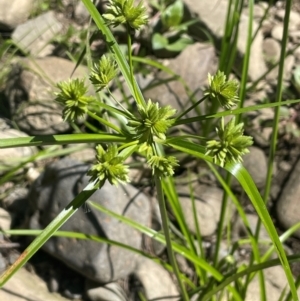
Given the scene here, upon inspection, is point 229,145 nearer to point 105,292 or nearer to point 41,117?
point 105,292

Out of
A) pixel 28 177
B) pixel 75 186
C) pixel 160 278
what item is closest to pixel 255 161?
pixel 160 278

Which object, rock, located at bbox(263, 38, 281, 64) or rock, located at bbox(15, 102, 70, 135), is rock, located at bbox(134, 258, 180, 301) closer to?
rock, located at bbox(15, 102, 70, 135)

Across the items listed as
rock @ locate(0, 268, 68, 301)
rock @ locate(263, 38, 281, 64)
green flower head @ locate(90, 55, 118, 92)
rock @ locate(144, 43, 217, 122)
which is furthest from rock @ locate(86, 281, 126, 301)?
rock @ locate(263, 38, 281, 64)

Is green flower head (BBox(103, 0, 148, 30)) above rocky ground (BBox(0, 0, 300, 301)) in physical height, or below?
above

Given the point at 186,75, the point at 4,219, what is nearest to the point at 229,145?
the point at 4,219

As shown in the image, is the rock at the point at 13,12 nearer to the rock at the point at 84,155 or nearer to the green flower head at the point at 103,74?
the rock at the point at 84,155

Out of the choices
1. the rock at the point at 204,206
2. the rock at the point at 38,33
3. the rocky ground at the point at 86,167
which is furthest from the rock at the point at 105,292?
the rock at the point at 38,33

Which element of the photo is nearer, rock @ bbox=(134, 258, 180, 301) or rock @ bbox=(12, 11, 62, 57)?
rock @ bbox=(134, 258, 180, 301)
